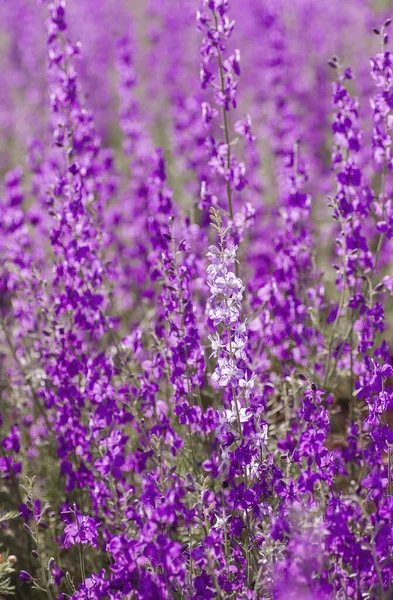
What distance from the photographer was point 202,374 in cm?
302

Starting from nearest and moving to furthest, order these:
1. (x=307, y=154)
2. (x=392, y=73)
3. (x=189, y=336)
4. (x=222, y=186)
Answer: (x=189, y=336) → (x=392, y=73) → (x=222, y=186) → (x=307, y=154)

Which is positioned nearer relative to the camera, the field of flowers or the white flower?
the field of flowers

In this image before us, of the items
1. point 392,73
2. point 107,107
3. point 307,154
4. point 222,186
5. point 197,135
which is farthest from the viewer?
point 107,107

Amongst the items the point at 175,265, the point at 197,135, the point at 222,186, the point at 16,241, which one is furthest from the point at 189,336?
the point at 222,186

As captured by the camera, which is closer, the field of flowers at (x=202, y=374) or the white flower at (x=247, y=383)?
the field of flowers at (x=202, y=374)

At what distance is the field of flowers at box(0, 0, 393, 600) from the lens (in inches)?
89.0

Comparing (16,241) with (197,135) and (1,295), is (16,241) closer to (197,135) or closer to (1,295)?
(1,295)

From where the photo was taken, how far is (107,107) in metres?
10.0

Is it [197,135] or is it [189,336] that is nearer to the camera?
[189,336]

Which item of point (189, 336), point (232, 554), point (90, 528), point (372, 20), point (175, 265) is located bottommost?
point (232, 554)

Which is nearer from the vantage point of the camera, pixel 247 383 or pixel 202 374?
pixel 247 383

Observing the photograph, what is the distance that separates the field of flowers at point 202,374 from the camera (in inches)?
89.0

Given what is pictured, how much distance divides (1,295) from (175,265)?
61.5 inches

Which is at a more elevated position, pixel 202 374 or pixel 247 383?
pixel 247 383
